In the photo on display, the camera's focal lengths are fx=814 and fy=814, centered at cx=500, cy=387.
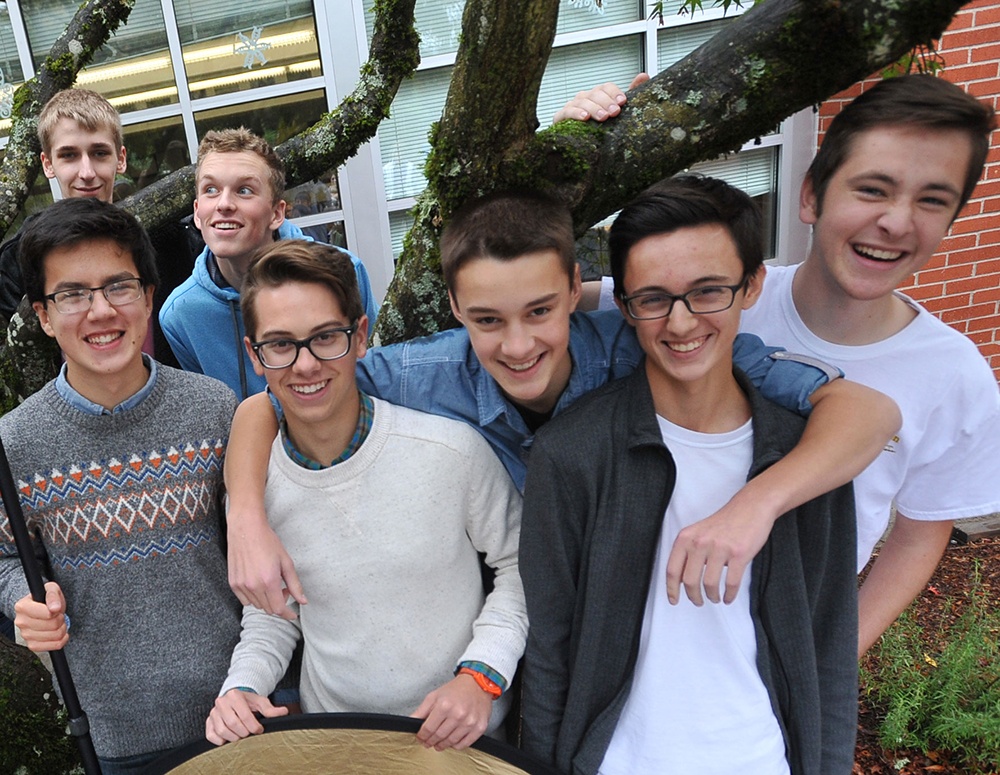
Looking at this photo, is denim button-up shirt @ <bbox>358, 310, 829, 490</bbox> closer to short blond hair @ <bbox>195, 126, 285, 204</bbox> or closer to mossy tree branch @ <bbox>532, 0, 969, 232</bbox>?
mossy tree branch @ <bbox>532, 0, 969, 232</bbox>

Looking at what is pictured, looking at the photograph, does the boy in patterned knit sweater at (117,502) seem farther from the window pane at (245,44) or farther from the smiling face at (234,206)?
the window pane at (245,44)

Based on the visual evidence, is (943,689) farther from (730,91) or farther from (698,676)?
(730,91)

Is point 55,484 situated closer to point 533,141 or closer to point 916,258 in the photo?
point 533,141

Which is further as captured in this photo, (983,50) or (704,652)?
(983,50)

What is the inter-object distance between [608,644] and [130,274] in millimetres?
1312

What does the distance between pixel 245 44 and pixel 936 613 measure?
13.7 ft

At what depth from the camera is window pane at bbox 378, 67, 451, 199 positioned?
13.8 ft

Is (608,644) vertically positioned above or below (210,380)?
below

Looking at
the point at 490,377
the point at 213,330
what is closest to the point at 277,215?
the point at 213,330

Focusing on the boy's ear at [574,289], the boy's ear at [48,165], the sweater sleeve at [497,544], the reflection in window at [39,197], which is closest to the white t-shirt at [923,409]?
the boy's ear at [574,289]

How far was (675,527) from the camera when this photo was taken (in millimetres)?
1594

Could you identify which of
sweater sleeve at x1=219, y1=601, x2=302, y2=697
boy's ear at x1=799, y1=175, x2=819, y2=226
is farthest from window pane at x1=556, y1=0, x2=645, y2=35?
sweater sleeve at x1=219, y1=601, x2=302, y2=697

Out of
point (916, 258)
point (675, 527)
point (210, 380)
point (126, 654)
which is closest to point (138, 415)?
point (210, 380)

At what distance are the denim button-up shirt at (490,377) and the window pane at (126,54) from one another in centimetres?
305
